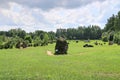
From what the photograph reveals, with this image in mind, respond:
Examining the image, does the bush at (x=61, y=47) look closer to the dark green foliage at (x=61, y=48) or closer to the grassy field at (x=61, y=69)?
the dark green foliage at (x=61, y=48)

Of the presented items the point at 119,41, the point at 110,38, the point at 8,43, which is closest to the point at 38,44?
the point at 8,43

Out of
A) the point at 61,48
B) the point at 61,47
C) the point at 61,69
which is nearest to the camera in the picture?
the point at 61,69

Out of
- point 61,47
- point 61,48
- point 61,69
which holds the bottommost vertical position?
point 61,69

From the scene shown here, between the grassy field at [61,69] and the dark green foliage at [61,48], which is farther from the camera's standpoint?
the dark green foliage at [61,48]

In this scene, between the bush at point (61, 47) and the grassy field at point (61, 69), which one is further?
the bush at point (61, 47)

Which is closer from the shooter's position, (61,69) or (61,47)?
(61,69)

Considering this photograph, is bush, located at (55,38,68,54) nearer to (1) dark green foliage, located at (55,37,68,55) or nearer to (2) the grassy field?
(1) dark green foliage, located at (55,37,68,55)

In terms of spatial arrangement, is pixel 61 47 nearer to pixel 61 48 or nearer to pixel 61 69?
pixel 61 48

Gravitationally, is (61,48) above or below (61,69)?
above

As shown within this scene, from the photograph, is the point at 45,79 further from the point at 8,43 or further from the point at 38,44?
the point at 38,44

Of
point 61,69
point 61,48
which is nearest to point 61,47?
point 61,48

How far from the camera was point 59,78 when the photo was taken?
24609mm

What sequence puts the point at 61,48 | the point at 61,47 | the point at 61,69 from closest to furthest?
the point at 61,69 → the point at 61,47 → the point at 61,48

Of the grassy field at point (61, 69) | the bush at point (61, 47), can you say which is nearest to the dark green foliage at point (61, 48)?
the bush at point (61, 47)
